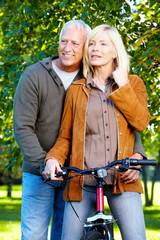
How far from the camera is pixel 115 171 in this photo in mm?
2916

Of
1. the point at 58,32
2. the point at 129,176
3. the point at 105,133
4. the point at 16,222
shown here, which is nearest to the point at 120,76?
the point at 105,133

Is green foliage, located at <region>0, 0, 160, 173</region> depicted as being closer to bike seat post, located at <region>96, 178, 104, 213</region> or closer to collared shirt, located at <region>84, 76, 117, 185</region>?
collared shirt, located at <region>84, 76, 117, 185</region>

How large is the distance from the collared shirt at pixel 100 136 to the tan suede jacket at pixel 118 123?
0.11 ft

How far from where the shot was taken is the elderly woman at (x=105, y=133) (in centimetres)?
283

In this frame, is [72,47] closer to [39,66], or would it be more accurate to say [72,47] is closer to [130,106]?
[39,66]

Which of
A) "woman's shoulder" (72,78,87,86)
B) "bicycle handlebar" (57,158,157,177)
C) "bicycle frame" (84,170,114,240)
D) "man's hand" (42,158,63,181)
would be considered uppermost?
"woman's shoulder" (72,78,87,86)

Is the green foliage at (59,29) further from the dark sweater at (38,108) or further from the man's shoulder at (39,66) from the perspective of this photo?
the dark sweater at (38,108)

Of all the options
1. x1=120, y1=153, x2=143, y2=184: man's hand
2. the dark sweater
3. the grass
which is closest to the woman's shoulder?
the dark sweater

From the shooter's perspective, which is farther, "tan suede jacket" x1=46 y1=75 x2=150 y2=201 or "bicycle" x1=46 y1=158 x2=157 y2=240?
"tan suede jacket" x1=46 y1=75 x2=150 y2=201

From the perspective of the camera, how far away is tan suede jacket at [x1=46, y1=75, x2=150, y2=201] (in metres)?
2.85

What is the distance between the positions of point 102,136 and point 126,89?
348 mm

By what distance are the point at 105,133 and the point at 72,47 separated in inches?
31.6

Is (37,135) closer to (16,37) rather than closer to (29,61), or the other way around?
(29,61)

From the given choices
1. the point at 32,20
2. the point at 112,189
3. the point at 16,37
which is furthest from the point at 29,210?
the point at 16,37
